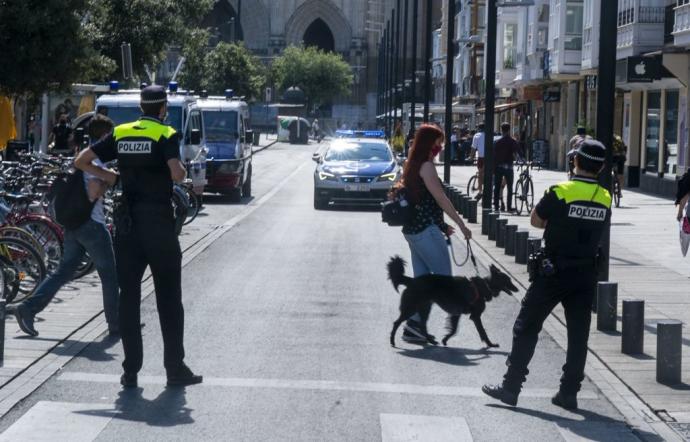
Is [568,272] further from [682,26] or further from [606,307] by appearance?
[682,26]

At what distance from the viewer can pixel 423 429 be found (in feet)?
24.0

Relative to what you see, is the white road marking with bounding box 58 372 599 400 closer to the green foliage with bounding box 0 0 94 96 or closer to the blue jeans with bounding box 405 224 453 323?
the blue jeans with bounding box 405 224 453 323

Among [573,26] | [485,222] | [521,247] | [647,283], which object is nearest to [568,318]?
[647,283]

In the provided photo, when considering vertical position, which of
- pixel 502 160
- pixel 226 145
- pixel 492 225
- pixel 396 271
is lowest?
pixel 492 225

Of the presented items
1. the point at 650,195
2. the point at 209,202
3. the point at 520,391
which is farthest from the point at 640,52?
the point at 520,391

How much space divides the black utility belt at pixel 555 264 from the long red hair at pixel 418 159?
7.17 feet

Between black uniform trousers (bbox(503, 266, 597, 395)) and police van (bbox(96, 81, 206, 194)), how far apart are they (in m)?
15.8

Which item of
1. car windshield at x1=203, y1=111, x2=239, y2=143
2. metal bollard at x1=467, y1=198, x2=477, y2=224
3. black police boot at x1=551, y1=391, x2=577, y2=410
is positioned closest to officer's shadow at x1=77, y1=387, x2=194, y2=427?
black police boot at x1=551, y1=391, x2=577, y2=410

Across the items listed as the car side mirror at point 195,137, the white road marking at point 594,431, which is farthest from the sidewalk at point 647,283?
the car side mirror at point 195,137

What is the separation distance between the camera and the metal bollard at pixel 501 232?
1838 cm

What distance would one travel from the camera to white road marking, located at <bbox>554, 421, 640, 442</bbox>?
7289 millimetres

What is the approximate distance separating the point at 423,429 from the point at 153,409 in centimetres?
159

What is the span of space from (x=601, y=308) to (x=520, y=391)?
2981 millimetres

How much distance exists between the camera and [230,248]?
1808cm
